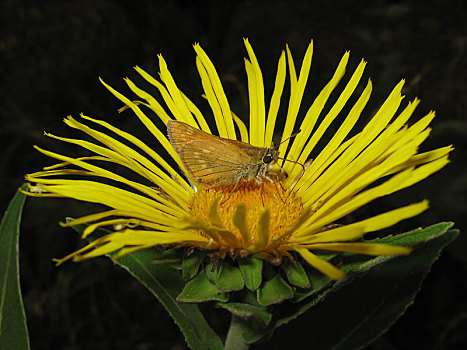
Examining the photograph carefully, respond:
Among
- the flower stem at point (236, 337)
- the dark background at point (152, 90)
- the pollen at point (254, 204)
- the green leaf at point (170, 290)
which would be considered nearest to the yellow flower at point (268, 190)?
the pollen at point (254, 204)

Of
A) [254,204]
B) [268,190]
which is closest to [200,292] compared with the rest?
[254,204]

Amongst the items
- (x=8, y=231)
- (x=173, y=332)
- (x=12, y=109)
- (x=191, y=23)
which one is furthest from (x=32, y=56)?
(x=8, y=231)

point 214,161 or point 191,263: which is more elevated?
point 214,161

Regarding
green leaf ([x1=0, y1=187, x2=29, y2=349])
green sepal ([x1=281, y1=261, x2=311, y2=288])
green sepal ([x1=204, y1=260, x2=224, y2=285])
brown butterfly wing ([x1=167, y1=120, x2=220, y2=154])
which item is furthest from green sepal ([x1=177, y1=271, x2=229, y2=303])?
green leaf ([x1=0, y1=187, x2=29, y2=349])

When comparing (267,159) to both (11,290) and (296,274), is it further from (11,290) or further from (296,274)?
Answer: (11,290)

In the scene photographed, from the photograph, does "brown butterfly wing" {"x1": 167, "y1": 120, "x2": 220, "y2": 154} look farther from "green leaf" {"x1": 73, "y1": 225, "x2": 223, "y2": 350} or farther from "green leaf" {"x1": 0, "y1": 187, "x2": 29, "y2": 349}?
"green leaf" {"x1": 0, "y1": 187, "x2": 29, "y2": 349}

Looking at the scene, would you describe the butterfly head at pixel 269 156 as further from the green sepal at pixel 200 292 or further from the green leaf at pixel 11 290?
the green leaf at pixel 11 290
